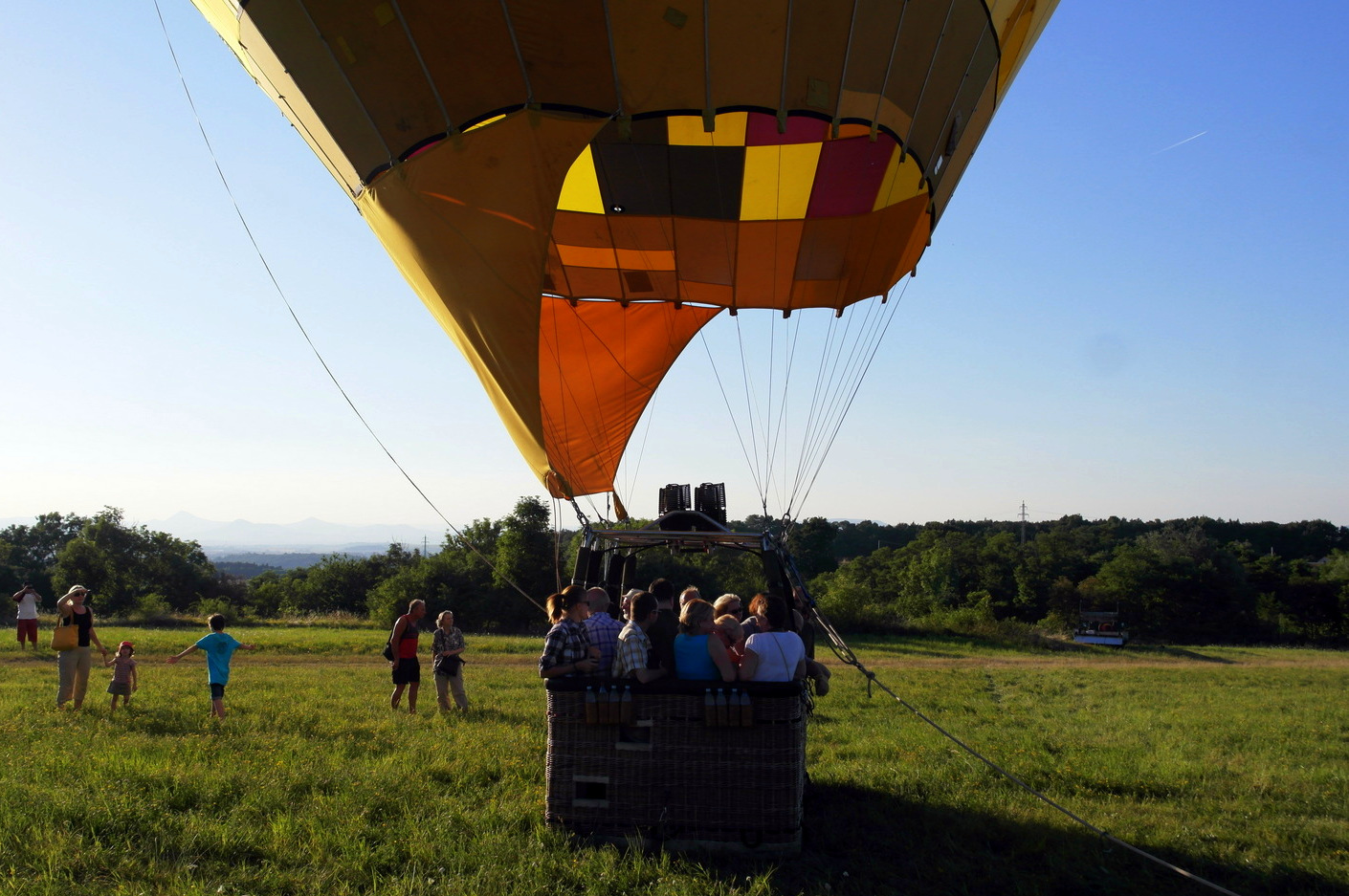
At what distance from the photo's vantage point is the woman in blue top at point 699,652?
4.77 metres

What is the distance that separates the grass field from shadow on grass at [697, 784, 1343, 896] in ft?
0.05

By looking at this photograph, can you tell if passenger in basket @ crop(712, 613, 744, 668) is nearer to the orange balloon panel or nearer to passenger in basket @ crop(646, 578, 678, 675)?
passenger in basket @ crop(646, 578, 678, 675)

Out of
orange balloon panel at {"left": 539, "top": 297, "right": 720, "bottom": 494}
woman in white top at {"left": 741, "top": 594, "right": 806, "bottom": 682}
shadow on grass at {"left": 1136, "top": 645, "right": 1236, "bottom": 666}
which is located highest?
orange balloon panel at {"left": 539, "top": 297, "right": 720, "bottom": 494}

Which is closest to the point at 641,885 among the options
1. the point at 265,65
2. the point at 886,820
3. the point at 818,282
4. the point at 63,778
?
the point at 886,820

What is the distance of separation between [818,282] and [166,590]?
3858 centimetres

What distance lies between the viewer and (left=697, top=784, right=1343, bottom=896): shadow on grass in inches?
168

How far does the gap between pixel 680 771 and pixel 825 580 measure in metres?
37.2

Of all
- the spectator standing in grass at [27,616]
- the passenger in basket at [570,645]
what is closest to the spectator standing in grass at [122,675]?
the passenger in basket at [570,645]

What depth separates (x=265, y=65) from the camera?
6684mm

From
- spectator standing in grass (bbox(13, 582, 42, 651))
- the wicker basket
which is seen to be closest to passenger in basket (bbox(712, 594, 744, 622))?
the wicker basket

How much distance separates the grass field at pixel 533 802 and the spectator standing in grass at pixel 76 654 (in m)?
0.30

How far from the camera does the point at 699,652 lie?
4855 mm

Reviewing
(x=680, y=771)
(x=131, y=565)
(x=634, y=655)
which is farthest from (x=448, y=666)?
(x=131, y=565)

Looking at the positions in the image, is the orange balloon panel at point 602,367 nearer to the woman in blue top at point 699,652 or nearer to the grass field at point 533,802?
the grass field at point 533,802
